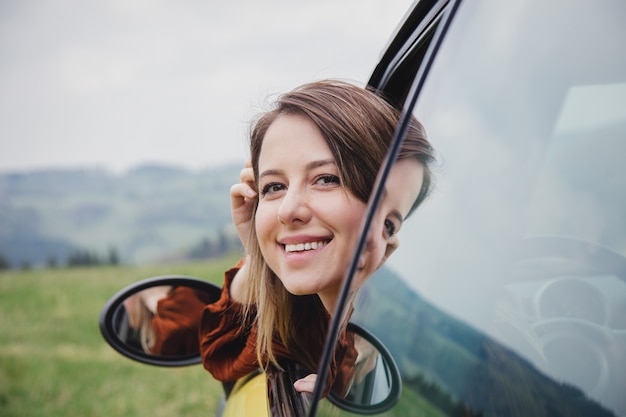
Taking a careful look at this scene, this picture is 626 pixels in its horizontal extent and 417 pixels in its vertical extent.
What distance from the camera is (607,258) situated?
0.80 m

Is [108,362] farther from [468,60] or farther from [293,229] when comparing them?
[468,60]

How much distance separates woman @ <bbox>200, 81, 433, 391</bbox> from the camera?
1.27 metres

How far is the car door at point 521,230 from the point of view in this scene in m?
0.80

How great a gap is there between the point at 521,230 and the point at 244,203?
1.06 meters

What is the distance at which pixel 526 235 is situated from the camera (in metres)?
0.83

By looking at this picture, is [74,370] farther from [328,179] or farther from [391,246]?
[391,246]

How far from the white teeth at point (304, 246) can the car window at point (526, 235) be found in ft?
1.24

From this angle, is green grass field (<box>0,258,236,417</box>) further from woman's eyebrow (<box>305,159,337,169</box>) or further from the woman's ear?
the woman's ear

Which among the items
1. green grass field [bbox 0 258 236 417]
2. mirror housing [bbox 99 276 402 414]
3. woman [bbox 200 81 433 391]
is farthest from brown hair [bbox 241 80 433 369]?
green grass field [bbox 0 258 236 417]

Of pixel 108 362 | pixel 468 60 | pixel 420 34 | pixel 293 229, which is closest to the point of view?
pixel 468 60

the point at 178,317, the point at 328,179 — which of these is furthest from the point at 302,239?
the point at 178,317

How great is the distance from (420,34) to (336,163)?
395 mm

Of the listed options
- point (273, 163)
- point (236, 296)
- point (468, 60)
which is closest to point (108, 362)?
point (236, 296)

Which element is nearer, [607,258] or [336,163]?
[607,258]
